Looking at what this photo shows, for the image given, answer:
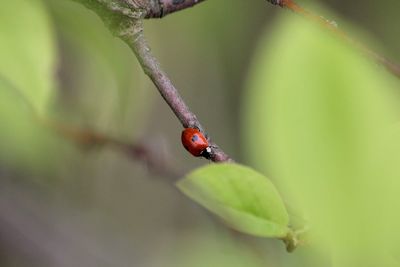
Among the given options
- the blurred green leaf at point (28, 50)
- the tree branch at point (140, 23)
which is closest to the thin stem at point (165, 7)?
the tree branch at point (140, 23)

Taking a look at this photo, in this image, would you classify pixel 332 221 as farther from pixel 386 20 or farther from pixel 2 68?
pixel 386 20

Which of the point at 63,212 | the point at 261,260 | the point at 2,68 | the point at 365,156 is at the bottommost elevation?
the point at 63,212

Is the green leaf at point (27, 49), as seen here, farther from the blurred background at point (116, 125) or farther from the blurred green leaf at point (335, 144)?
the blurred green leaf at point (335, 144)

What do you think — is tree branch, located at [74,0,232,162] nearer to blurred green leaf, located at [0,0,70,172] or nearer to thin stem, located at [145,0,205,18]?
thin stem, located at [145,0,205,18]

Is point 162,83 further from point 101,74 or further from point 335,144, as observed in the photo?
point 101,74

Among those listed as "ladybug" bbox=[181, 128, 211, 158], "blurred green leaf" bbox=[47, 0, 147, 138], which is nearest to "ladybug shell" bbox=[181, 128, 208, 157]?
"ladybug" bbox=[181, 128, 211, 158]

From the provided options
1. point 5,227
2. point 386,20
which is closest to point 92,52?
point 5,227

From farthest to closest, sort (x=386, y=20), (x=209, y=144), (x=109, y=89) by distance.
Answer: (x=386, y=20), (x=109, y=89), (x=209, y=144)
